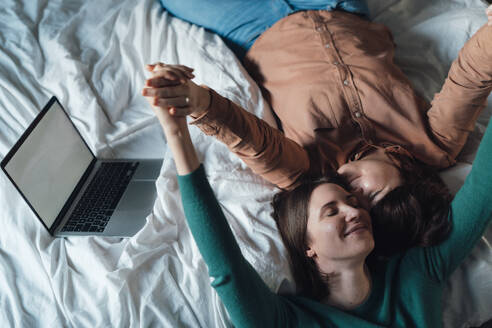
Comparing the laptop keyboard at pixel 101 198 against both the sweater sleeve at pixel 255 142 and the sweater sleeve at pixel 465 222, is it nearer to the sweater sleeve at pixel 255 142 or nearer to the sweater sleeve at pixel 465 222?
the sweater sleeve at pixel 255 142

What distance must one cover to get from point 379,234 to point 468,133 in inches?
16.7

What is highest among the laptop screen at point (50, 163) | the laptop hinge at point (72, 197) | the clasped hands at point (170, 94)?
the clasped hands at point (170, 94)

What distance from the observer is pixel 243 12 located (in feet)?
4.44

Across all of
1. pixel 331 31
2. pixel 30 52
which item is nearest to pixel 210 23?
pixel 331 31

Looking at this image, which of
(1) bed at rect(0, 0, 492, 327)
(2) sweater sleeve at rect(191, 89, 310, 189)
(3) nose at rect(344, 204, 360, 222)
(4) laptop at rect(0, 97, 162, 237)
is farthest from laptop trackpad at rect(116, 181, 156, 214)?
(3) nose at rect(344, 204, 360, 222)

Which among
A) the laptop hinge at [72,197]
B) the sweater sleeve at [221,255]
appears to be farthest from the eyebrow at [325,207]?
the laptop hinge at [72,197]

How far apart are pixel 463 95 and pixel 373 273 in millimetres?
531

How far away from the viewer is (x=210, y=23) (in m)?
1.37

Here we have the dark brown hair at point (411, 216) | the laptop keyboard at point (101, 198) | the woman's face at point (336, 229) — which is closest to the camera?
the woman's face at point (336, 229)

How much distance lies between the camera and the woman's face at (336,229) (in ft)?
2.69

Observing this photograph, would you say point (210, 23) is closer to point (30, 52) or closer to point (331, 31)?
point (331, 31)

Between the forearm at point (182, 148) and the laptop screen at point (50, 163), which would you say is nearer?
the forearm at point (182, 148)

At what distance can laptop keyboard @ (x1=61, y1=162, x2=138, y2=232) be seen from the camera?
1034mm

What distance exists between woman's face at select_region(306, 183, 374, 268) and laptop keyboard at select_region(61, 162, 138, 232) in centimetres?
56
